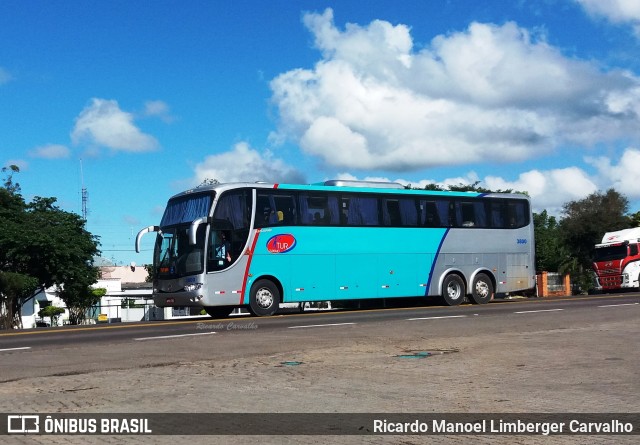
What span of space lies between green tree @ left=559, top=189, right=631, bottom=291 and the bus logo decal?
43.1 metres

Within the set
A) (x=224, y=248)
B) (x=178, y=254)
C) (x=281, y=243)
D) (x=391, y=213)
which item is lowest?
(x=178, y=254)

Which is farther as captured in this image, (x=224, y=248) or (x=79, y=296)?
(x=79, y=296)

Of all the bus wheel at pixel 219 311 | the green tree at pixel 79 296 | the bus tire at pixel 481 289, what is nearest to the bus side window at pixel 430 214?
the bus tire at pixel 481 289

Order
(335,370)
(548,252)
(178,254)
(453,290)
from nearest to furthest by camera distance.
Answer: (335,370)
(178,254)
(453,290)
(548,252)

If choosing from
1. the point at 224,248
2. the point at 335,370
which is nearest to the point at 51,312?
the point at 224,248

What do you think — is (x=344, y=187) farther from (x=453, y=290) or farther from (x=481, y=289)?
(x=481, y=289)

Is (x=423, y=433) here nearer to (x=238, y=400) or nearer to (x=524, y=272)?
(x=238, y=400)

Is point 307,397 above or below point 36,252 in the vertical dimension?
below

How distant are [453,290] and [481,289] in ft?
4.32

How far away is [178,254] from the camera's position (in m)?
24.6

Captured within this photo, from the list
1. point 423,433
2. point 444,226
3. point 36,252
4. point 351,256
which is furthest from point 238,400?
point 36,252

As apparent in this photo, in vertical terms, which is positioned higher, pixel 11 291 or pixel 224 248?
pixel 224 248

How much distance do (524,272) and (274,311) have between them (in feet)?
36.4

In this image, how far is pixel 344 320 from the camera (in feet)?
71.1
